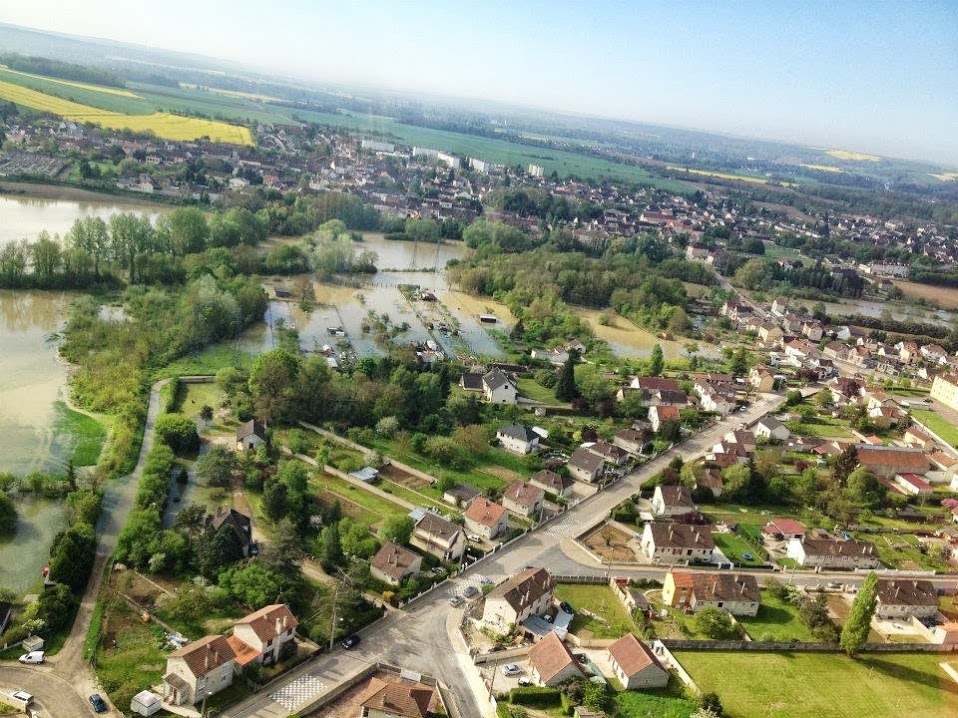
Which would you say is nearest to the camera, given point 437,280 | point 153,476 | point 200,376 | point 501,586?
point 501,586

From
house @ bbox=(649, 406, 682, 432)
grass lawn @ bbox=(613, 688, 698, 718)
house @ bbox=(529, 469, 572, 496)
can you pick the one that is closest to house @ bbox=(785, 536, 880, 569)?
house @ bbox=(529, 469, 572, 496)

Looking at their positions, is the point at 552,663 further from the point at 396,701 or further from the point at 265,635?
the point at 265,635

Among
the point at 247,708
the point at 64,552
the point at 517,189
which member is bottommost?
the point at 247,708

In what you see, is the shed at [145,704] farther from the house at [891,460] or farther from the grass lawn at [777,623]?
the house at [891,460]

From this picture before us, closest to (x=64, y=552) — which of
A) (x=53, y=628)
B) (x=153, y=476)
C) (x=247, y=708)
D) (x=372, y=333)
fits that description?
(x=53, y=628)

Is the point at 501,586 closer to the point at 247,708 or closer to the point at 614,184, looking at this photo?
the point at 247,708

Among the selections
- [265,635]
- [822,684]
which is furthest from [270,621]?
[822,684]
